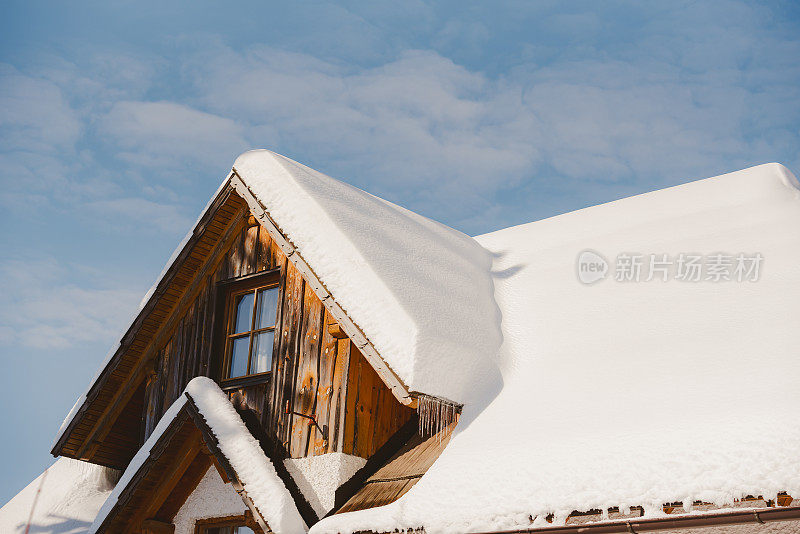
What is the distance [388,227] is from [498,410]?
274 cm

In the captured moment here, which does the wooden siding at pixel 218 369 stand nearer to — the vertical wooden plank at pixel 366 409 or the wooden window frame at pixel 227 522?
the vertical wooden plank at pixel 366 409

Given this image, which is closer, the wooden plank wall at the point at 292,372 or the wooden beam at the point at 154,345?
Result: the wooden plank wall at the point at 292,372

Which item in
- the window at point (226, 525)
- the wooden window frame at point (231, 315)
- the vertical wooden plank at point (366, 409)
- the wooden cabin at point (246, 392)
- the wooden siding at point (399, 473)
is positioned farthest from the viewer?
the wooden window frame at point (231, 315)

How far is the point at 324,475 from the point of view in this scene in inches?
279

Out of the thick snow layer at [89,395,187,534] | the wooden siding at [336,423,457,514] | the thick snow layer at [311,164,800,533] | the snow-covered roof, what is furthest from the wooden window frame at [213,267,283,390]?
the thick snow layer at [311,164,800,533]

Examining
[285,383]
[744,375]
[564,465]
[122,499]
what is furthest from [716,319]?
[122,499]

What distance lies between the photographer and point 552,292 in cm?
866

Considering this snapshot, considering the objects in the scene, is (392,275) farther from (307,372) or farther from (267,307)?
(267,307)

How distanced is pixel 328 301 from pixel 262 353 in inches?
60.2

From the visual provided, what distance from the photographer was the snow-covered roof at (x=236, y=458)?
6781 millimetres

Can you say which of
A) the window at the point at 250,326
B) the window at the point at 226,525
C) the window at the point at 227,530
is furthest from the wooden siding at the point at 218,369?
the window at the point at 227,530

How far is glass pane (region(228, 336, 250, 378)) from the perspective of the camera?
8578mm

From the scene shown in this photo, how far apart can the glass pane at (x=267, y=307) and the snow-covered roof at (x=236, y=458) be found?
844mm

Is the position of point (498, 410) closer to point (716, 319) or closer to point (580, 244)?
point (716, 319)
